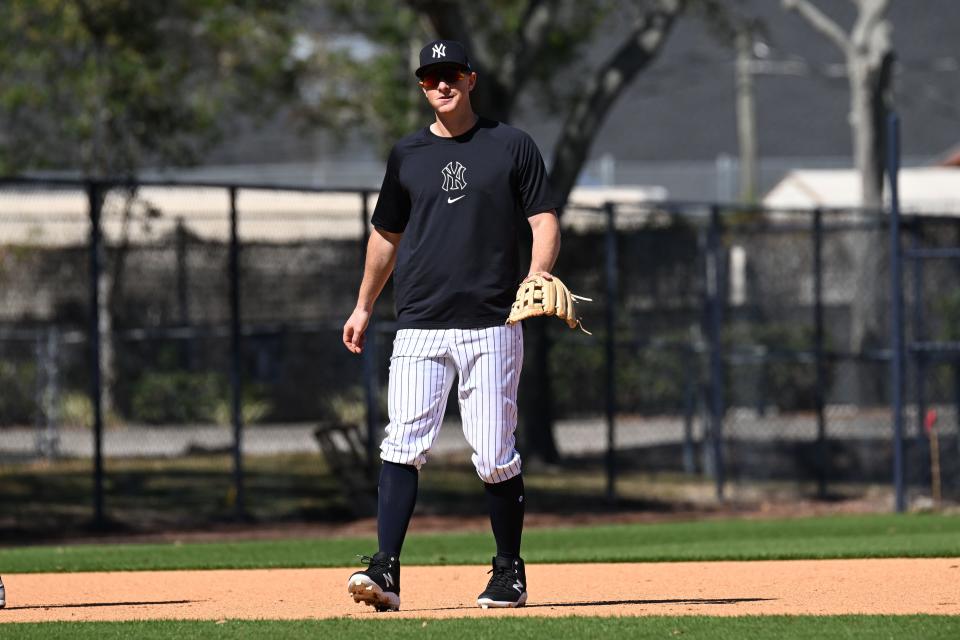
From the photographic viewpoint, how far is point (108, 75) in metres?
21.0

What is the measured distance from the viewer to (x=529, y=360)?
15000 millimetres

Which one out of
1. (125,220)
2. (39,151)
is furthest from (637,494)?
(39,151)

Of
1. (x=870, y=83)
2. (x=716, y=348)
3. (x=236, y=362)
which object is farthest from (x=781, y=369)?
(x=870, y=83)

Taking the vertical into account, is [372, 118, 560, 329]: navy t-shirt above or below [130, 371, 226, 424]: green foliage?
above

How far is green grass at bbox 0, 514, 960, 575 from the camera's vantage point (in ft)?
30.7

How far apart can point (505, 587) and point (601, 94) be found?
11.7m

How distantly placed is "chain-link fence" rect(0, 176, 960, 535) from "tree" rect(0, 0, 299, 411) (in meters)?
3.38

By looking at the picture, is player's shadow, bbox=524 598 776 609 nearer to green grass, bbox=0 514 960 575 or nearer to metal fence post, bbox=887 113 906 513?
green grass, bbox=0 514 960 575

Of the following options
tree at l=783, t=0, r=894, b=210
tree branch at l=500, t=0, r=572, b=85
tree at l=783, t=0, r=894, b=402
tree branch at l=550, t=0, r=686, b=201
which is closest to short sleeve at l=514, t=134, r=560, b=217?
tree branch at l=500, t=0, r=572, b=85

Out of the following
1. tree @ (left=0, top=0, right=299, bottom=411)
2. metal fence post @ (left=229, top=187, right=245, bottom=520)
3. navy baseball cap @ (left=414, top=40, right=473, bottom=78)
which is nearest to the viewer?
navy baseball cap @ (left=414, top=40, right=473, bottom=78)

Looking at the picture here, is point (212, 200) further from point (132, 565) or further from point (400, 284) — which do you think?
point (400, 284)

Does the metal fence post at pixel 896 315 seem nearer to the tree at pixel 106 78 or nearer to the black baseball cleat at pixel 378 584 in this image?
the black baseball cleat at pixel 378 584

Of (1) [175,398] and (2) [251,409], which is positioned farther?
(2) [251,409]

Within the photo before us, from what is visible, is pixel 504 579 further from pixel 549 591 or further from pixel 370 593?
pixel 549 591
